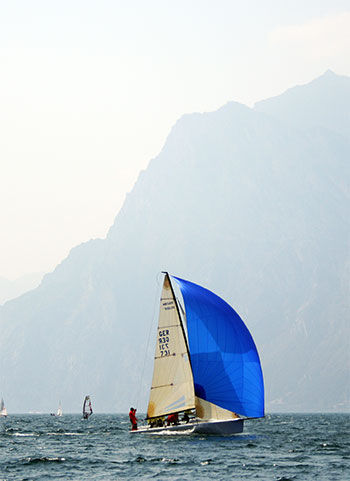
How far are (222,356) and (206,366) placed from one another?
1279mm

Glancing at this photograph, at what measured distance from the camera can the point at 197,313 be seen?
5412cm

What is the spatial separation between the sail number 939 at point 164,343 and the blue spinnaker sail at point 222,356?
1.43 m

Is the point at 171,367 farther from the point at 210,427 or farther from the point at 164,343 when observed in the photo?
the point at 210,427

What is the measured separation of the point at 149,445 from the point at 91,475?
14.0 metres

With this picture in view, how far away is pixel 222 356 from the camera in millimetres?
53625

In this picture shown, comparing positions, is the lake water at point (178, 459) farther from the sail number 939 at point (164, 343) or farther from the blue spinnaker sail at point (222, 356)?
the sail number 939 at point (164, 343)

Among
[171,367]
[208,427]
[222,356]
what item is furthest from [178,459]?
[171,367]

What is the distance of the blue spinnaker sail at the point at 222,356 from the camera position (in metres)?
53.6

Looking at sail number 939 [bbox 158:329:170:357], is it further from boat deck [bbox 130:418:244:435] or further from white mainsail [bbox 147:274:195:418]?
boat deck [bbox 130:418:244:435]

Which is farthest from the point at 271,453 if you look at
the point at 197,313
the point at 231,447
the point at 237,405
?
the point at 197,313

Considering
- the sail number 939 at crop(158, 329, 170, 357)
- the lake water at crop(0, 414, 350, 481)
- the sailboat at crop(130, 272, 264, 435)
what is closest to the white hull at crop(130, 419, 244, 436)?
the sailboat at crop(130, 272, 264, 435)

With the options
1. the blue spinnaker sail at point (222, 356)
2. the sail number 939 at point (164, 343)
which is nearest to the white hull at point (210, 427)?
the blue spinnaker sail at point (222, 356)

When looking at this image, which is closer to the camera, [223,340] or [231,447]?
[231,447]

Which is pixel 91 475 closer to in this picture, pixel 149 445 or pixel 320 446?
pixel 149 445
